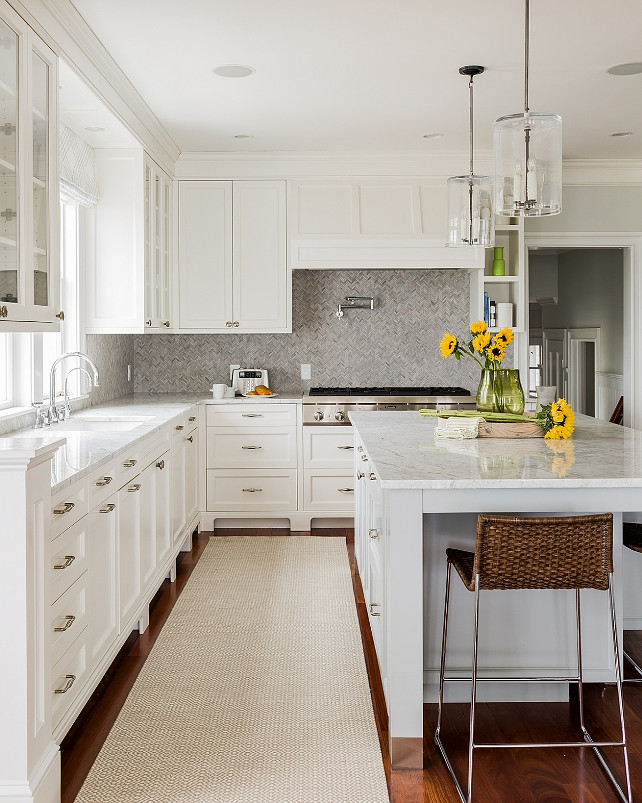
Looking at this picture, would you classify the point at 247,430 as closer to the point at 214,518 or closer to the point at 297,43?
the point at 214,518

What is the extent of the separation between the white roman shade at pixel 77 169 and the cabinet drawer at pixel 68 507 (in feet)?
6.58

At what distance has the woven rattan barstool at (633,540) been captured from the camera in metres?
2.87

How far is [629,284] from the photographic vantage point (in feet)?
20.5

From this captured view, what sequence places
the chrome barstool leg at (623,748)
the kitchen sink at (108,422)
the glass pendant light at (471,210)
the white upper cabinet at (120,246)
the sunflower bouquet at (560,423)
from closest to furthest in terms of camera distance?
the chrome barstool leg at (623,748), the sunflower bouquet at (560,423), the glass pendant light at (471,210), the kitchen sink at (108,422), the white upper cabinet at (120,246)

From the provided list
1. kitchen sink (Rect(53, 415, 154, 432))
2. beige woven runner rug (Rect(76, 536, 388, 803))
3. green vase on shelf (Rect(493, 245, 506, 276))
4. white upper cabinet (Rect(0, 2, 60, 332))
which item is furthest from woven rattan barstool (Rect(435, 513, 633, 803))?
green vase on shelf (Rect(493, 245, 506, 276))

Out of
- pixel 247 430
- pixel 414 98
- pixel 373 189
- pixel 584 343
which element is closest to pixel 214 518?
pixel 247 430

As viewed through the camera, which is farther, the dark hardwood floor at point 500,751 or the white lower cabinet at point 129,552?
the white lower cabinet at point 129,552

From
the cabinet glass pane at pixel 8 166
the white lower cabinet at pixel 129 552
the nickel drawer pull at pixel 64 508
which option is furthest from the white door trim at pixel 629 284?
the nickel drawer pull at pixel 64 508

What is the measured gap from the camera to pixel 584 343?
8.79 meters

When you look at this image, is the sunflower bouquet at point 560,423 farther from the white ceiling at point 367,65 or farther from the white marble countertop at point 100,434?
the white marble countertop at point 100,434

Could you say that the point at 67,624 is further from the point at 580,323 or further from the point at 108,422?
the point at 580,323

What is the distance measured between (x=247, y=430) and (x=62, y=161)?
224 centimetres

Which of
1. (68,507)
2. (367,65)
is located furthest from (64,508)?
(367,65)

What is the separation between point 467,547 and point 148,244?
3.04 metres
